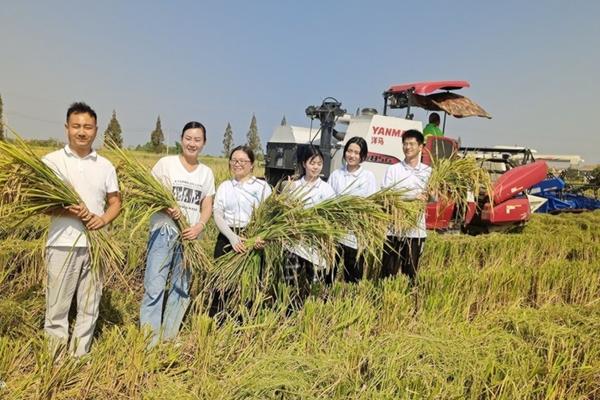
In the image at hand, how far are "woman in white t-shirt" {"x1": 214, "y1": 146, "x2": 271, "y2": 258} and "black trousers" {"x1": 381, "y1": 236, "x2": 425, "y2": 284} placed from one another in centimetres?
127

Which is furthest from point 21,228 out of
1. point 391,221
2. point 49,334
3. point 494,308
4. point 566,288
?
point 566,288

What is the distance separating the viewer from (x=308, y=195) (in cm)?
300

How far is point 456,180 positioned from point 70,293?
2.96 meters

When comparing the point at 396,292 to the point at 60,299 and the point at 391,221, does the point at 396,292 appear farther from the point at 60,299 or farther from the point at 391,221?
the point at 60,299

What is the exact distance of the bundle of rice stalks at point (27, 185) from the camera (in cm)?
209

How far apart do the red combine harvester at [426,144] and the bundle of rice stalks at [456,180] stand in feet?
7.97

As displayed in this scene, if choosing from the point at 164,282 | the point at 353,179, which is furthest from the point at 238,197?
the point at 353,179

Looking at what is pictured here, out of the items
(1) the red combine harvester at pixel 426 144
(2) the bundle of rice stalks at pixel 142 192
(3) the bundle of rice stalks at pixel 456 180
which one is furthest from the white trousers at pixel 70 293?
(1) the red combine harvester at pixel 426 144

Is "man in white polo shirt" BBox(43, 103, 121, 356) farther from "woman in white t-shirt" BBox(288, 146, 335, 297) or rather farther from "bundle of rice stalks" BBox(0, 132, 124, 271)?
"woman in white t-shirt" BBox(288, 146, 335, 297)

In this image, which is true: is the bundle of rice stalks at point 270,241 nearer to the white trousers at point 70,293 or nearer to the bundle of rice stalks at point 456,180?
the white trousers at point 70,293

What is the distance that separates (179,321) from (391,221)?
5.44 ft

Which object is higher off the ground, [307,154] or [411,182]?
[307,154]

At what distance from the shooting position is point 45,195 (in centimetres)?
214

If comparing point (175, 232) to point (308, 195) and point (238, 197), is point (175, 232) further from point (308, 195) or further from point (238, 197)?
point (308, 195)
